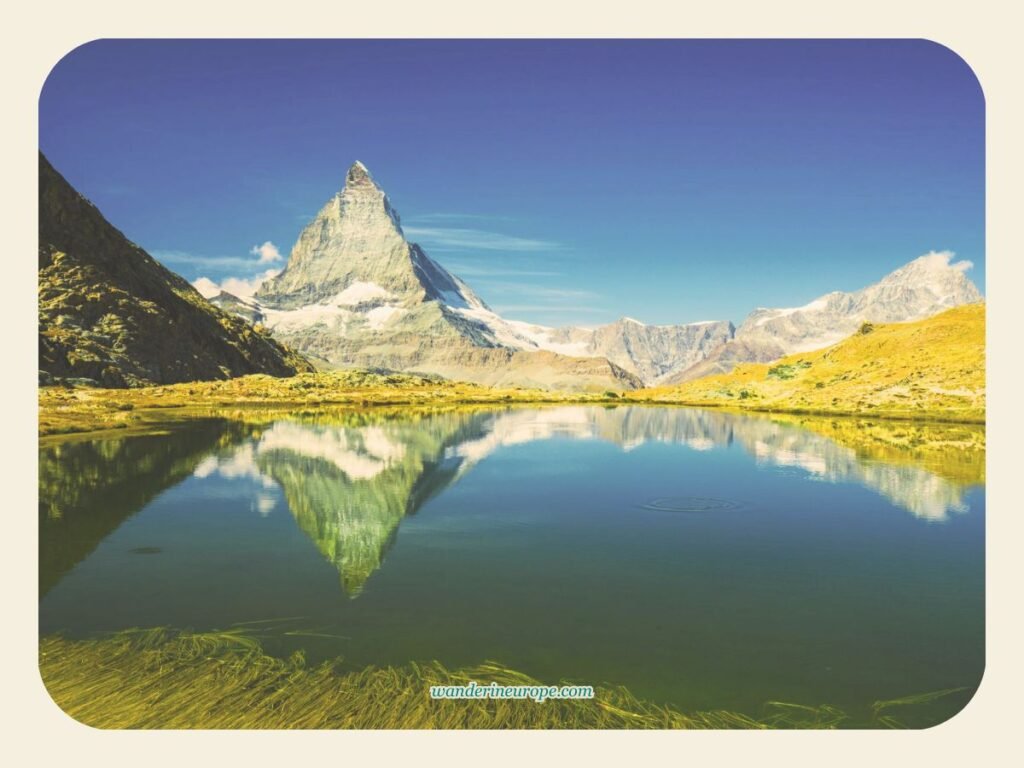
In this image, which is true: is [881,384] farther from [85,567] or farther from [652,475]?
[85,567]

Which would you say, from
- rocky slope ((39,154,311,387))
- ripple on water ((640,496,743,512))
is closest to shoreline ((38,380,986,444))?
rocky slope ((39,154,311,387))

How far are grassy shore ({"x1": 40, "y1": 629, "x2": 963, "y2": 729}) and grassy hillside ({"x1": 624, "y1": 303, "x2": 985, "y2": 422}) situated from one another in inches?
457

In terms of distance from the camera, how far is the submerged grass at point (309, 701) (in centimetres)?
888

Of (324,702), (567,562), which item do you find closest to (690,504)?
(567,562)

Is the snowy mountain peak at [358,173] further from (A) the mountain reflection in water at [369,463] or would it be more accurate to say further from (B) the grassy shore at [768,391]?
(B) the grassy shore at [768,391]

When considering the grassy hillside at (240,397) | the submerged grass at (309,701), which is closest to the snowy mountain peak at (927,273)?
the submerged grass at (309,701)

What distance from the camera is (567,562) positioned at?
45.4 feet

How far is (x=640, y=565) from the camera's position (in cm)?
1355

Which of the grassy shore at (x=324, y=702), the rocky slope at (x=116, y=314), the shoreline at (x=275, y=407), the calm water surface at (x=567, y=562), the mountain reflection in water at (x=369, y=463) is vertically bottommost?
the grassy shore at (x=324, y=702)

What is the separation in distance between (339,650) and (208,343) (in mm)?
84470

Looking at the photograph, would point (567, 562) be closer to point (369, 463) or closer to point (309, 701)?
point (309, 701)

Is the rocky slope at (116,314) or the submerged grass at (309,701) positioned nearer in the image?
the submerged grass at (309,701)

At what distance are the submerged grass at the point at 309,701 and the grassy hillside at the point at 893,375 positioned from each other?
1183cm

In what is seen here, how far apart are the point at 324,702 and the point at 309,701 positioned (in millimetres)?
176
